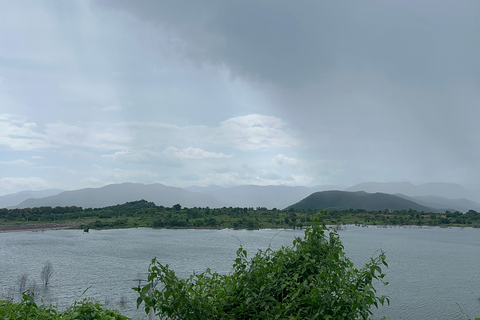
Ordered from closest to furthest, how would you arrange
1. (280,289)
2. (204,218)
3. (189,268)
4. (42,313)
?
(280,289)
(42,313)
(189,268)
(204,218)

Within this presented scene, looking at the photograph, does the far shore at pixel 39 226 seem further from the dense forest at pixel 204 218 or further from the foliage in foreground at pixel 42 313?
the foliage in foreground at pixel 42 313

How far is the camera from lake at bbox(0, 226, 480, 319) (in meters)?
29.0

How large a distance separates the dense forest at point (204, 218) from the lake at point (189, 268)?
28.6m

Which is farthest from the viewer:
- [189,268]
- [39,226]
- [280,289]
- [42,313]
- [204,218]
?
[204,218]

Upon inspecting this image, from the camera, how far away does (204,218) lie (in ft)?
338

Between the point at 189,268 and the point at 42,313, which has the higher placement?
the point at 42,313

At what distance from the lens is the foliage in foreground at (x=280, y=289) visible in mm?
4000

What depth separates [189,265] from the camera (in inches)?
1657

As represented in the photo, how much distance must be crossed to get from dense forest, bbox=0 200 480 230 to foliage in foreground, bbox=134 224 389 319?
3389 inches

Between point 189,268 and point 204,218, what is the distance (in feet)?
208

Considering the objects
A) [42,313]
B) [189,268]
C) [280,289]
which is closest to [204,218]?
[189,268]

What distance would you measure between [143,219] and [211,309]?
107 meters

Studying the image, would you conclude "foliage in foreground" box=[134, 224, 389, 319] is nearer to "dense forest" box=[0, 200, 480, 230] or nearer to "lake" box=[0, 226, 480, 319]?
"lake" box=[0, 226, 480, 319]

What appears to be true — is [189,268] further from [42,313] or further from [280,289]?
[280,289]
